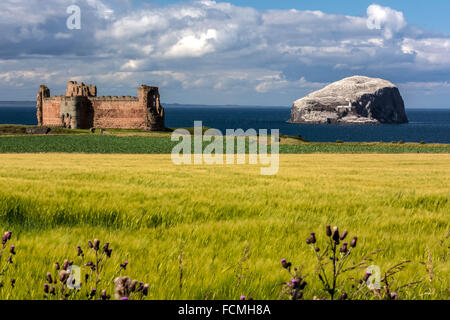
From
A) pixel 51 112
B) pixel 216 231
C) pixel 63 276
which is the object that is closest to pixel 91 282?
pixel 63 276

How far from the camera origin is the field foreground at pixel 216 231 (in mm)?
4844

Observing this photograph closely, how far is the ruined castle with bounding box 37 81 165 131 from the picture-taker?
101 m

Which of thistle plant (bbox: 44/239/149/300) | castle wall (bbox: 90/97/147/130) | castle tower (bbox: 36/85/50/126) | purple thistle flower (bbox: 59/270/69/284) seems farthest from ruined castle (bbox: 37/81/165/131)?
purple thistle flower (bbox: 59/270/69/284)

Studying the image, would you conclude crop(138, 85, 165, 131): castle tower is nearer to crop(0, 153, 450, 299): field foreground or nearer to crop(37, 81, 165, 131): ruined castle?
crop(37, 81, 165, 131): ruined castle

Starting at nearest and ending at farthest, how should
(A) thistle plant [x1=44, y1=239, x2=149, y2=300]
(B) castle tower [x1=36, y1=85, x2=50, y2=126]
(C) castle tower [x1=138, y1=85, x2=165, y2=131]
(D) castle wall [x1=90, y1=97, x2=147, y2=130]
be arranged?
(A) thistle plant [x1=44, y1=239, x2=149, y2=300]
(C) castle tower [x1=138, y1=85, x2=165, y2=131]
(D) castle wall [x1=90, y1=97, x2=147, y2=130]
(B) castle tower [x1=36, y1=85, x2=50, y2=126]

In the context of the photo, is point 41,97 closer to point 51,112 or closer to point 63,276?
point 51,112

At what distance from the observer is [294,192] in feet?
39.0

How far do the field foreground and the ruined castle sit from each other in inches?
3532

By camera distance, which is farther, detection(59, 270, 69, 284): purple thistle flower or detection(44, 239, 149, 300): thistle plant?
detection(59, 270, 69, 284): purple thistle flower

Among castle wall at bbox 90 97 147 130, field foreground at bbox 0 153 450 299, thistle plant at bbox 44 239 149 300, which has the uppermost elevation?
castle wall at bbox 90 97 147 130

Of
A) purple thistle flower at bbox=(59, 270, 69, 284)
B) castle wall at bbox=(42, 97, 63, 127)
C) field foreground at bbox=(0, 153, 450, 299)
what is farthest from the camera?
castle wall at bbox=(42, 97, 63, 127)

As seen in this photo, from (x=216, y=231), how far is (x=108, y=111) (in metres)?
102
